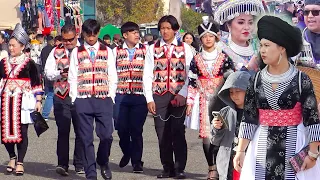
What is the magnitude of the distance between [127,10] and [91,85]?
154ft

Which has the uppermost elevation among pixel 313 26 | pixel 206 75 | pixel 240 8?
pixel 240 8

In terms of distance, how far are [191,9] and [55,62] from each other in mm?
57865

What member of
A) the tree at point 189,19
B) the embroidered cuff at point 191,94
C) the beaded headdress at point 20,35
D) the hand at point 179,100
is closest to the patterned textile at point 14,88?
the beaded headdress at point 20,35

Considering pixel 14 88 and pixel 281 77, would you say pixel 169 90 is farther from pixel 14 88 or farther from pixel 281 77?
pixel 281 77

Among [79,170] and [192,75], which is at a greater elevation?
[192,75]

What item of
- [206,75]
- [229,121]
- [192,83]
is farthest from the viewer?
[192,83]

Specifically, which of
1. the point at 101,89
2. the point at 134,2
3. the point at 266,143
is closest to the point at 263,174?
the point at 266,143

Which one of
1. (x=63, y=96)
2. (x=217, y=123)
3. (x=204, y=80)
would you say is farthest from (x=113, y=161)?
(x=217, y=123)

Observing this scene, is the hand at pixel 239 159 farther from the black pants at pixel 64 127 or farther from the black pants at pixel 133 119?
the black pants at pixel 133 119

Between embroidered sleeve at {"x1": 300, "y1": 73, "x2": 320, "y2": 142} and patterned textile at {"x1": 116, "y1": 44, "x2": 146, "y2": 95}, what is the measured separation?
197 inches

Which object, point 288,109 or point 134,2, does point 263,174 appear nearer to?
point 288,109

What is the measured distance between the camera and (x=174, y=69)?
32.3 ft

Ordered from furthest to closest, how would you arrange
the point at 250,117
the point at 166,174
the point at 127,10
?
the point at 127,10, the point at 166,174, the point at 250,117

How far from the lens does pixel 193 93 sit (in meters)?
9.46
